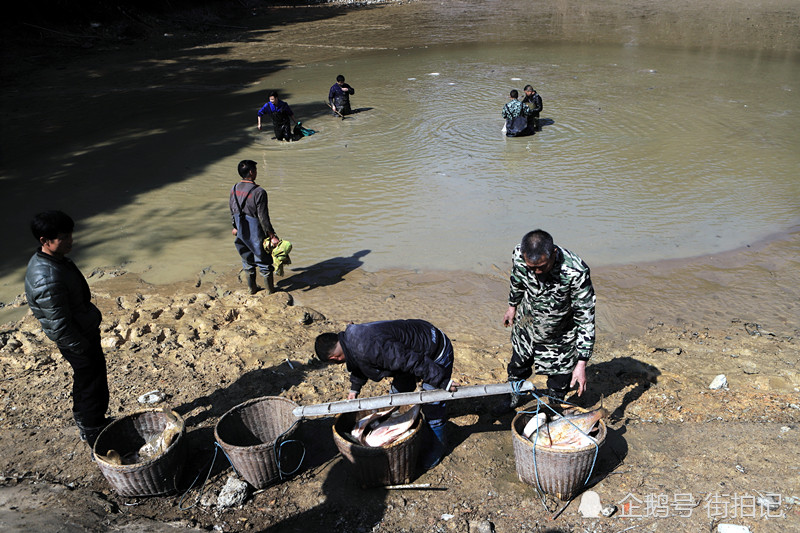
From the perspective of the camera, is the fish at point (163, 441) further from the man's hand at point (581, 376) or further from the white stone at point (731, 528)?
the white stone at point (731, 528)

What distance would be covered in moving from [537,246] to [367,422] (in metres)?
1.83

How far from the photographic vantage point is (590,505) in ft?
13.0

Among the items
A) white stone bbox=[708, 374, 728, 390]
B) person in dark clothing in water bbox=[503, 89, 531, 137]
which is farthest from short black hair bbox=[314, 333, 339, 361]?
person in dark clothing in water bbox=[503, 89, 531, 137]

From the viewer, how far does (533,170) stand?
1098cm

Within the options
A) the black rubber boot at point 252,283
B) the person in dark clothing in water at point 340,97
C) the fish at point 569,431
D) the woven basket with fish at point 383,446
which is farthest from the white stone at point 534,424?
the person in dark clothing in water at point 340,97

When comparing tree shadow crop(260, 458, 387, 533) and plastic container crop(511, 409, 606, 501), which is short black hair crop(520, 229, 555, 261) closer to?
plastic container crop(511, 409, 606, 501)

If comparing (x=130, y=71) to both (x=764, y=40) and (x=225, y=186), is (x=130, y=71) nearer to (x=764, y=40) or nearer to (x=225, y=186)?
(x=225, y=186)

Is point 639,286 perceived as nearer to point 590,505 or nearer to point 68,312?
point 590,505

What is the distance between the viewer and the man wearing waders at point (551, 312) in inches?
155

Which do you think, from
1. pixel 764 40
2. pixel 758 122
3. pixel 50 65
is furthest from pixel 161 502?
pixel 764 40

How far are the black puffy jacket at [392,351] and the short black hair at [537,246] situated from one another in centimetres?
90

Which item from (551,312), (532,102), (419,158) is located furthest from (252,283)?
(532,102)

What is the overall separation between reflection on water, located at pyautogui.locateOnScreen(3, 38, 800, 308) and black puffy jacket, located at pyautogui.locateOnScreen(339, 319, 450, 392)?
3.83 m

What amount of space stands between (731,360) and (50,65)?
22.7m
